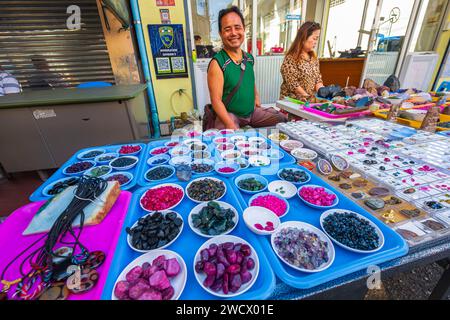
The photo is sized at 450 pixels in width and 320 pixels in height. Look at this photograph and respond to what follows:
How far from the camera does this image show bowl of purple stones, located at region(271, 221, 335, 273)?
568mm

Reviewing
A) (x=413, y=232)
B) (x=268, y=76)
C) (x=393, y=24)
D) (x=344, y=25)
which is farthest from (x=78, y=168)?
(x=344, y=25)

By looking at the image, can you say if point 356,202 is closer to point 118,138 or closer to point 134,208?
point 134,208

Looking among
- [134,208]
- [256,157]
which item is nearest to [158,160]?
[134,208]

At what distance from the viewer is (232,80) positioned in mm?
1669

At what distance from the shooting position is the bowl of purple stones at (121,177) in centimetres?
97

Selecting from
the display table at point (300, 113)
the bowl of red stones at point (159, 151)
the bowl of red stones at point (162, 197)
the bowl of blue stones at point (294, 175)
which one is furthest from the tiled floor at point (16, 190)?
the display table at point (300, 113)

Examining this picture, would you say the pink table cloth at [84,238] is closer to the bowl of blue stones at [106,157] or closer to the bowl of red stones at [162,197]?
the bowl of red stones at [162,197]

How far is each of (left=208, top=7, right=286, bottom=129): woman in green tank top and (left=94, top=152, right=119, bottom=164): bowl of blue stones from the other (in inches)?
33.6

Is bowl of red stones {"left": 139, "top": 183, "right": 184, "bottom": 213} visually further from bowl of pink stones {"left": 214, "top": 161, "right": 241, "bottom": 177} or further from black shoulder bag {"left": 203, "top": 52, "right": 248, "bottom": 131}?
black shoulder bag {"left": 203, "top": 52, "right": 248, "bottom": 131}

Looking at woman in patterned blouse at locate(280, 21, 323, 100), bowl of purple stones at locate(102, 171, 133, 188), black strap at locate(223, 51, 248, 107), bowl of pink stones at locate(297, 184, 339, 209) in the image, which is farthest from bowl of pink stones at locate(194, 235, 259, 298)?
woman in patterned blouse at locate(280, 21, 323, 100)

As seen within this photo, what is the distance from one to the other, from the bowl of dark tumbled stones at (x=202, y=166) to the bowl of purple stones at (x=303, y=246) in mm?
502
